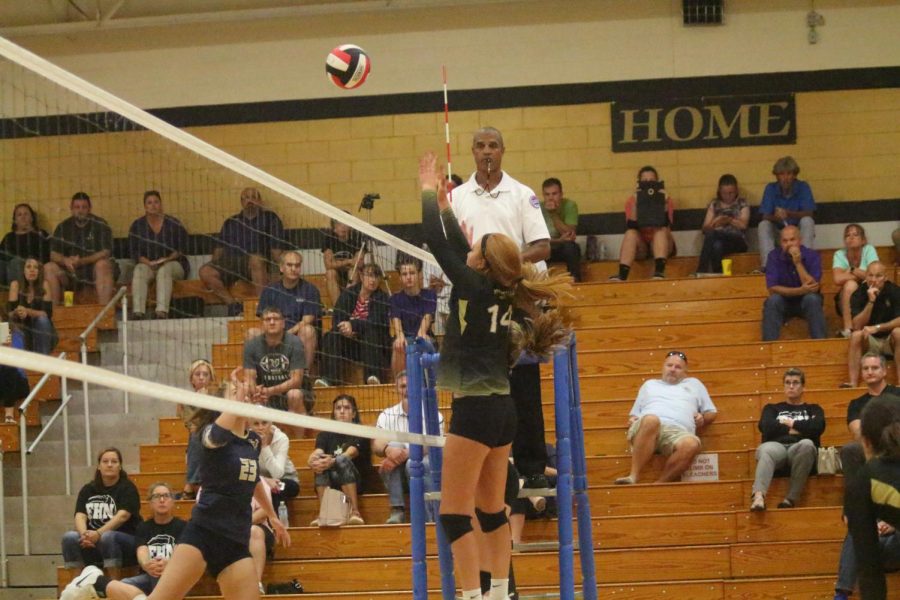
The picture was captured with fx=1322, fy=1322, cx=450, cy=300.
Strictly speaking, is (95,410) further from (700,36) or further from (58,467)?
(700,36)

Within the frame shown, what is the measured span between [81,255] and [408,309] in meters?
5.79

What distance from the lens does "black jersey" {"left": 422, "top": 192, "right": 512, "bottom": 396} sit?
678 centimetres

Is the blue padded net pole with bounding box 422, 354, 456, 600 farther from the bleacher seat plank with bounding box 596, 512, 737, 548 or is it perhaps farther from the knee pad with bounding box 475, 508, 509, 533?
the bleacher seat plank with bounding box 596, 512, 737, 548

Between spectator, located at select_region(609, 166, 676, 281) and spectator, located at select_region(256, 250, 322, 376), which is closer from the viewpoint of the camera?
spectator, located at select_region(256, 250, 322, 376)

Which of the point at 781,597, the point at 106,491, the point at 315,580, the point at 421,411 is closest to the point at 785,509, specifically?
the point at 781,597

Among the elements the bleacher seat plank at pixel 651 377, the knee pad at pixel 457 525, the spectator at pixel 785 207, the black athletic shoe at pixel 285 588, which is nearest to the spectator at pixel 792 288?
the bleacher seat plank at pixel 651 377

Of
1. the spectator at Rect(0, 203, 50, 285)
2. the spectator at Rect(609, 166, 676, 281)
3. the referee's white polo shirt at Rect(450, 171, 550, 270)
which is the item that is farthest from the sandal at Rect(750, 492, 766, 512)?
the spectator at Rect(0, 203, 50, 285)

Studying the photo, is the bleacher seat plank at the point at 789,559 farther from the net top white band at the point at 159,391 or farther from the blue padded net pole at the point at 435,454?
the net top white band at the point at 159,391

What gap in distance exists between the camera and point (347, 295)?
14.3 metres

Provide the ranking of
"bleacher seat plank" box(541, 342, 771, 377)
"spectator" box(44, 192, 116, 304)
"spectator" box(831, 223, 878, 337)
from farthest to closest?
"spectator" box(44, 192, 116, 304)
"spectator" box(831, 223, 878, 337)
"bleacher seat plank" box(541, 342, 771, 377)

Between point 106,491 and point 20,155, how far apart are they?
25.0 ft

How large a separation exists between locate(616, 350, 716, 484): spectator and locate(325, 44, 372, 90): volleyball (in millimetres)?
4163

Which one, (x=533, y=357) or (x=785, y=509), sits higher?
(x=533, y=357)

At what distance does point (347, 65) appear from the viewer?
11500 millimetres
